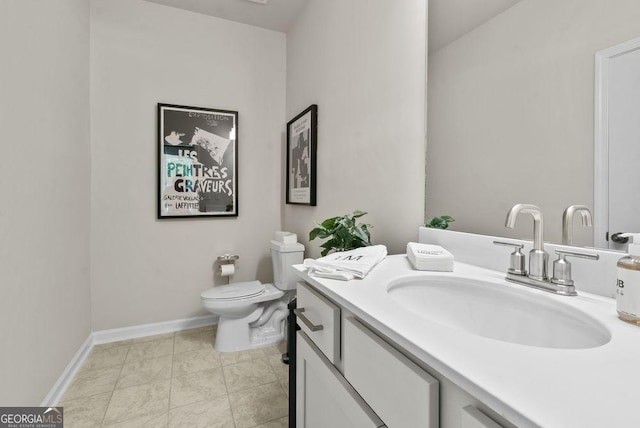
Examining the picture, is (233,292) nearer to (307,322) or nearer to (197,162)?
(197,162)

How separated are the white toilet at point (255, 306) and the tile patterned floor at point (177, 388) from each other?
0.31 feet

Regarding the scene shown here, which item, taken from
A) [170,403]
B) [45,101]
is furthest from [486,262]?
[45,101]

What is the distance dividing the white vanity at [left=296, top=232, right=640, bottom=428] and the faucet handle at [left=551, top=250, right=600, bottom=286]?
0.09 feet

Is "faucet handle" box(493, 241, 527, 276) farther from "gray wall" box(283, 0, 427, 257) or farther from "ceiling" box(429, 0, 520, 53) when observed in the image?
"ceiling" box(429, 0, 520, 53)

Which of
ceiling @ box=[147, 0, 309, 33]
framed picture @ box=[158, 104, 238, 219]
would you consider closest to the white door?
ceiling @ box=[147, 0, 309, 33]

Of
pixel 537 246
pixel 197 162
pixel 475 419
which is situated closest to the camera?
pixel 475 419

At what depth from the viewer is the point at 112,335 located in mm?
2229

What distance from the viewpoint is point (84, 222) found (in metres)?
2.04

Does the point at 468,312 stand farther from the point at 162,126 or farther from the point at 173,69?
the point at 173,69

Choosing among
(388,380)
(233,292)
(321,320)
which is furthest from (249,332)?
(388,380)

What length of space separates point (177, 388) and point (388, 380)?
1.59m

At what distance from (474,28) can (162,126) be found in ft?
7.21

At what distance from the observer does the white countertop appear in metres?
0.31

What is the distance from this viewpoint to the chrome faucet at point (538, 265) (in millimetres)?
699
